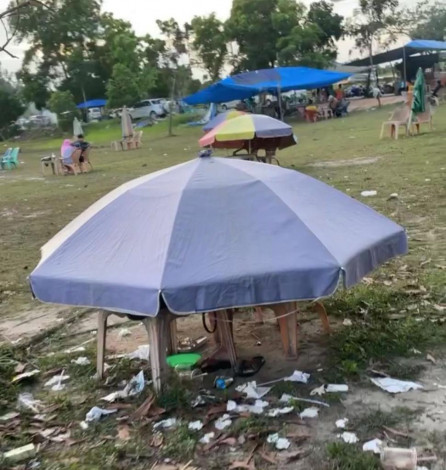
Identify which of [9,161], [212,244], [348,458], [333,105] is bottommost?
[9,161]

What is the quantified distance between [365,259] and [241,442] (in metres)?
1.17

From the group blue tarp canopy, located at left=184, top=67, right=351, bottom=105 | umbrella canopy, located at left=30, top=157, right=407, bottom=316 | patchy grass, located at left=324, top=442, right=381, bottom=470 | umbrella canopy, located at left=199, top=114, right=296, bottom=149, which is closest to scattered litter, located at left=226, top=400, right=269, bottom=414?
patchy grass, located at left=324, top=442, right=381, bottom=470

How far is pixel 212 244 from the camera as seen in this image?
3369mm

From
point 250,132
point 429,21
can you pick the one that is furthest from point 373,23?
point 250,132

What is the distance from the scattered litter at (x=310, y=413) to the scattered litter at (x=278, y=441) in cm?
24

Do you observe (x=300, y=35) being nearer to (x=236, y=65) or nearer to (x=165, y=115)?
(x=236, y=65)

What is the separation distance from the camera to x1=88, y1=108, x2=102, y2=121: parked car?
1865 inches

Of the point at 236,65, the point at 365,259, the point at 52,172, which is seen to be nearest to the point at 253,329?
the point at 365,259

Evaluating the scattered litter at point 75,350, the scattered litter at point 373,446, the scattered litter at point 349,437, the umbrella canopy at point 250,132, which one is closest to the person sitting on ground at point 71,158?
the umbrella canopy at point 250,132

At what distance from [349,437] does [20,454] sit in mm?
1624

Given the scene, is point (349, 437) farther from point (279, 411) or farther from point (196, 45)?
point (196, 45)

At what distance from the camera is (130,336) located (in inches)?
189

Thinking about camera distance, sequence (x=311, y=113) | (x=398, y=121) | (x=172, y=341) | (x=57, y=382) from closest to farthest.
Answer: (x=57, y=382) < (x=172, y=341) < (x=398, y=121) < (x=311, y=113)

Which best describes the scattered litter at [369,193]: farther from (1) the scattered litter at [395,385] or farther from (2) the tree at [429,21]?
(2) the tree at [429,21]
